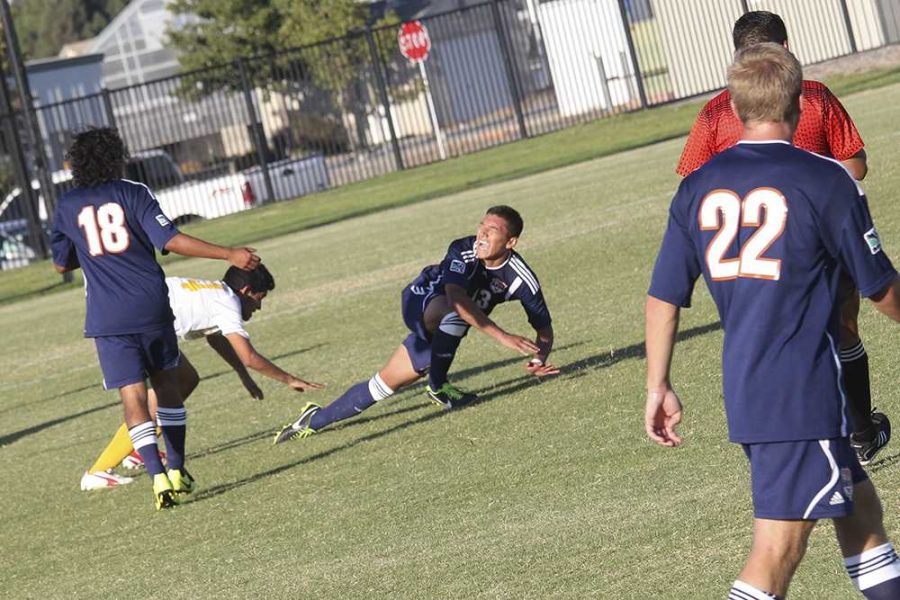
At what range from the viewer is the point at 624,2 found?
33.0m

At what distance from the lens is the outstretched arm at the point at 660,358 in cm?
405

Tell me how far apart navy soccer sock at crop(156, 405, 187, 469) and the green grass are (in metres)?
17.2

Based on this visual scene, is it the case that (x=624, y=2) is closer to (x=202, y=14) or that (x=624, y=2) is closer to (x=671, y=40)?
(x=671, y=40)

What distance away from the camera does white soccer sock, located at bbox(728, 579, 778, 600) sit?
12.5 feet

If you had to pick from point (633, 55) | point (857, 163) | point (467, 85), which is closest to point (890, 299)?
point (857, 163)

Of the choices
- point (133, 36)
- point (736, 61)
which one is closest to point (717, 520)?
point (736, 61)

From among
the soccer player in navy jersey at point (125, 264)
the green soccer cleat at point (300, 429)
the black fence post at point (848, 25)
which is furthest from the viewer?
the black fence post at point (848, 25)

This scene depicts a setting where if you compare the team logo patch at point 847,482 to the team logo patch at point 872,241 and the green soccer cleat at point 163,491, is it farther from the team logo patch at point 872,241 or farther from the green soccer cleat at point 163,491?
the green soccer cleat at point 163,491

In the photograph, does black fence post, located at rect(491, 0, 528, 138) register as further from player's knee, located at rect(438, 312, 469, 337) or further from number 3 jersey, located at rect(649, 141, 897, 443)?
number 3 jersey, located at rect(649, 141, 897, 443)

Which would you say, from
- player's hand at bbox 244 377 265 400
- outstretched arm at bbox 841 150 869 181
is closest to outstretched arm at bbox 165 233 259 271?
player's hand at bbox 244 377 265 400

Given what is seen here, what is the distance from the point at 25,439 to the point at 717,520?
Result: 7.21 m

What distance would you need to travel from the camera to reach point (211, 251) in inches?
313

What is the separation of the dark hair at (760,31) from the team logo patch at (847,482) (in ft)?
8.88

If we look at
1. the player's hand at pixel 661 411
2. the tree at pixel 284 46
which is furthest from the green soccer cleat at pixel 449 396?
the tree at pixel 284 46
